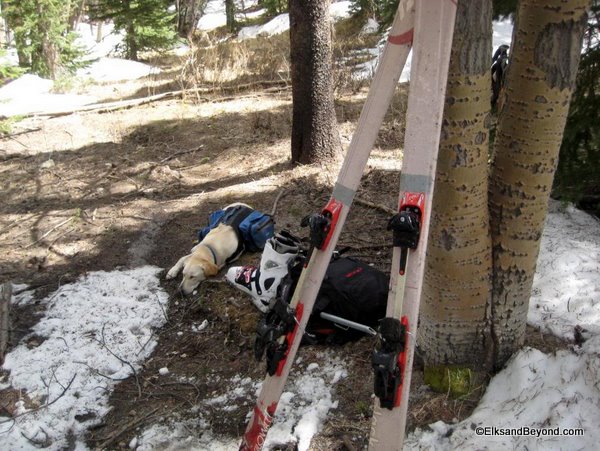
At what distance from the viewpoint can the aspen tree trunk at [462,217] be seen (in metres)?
1.93

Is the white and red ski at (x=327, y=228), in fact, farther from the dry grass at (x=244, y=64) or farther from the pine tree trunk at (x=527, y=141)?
the dry grass at (x=244, y=64)

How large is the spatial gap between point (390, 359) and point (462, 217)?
29.3 inches

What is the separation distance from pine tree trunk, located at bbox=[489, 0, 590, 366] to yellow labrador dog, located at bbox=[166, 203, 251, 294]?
2.22 m

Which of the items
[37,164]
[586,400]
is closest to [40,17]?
[37,164]

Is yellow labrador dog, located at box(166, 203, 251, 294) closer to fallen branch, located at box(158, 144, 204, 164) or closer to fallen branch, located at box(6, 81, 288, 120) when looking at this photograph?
fallen branch, located at box(158, 144, 204, 164)

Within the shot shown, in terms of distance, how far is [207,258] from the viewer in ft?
13.0

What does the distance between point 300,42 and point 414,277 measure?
4.00 m

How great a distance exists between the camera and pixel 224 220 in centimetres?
436

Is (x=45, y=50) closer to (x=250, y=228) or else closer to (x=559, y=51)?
(x=250, y=228)

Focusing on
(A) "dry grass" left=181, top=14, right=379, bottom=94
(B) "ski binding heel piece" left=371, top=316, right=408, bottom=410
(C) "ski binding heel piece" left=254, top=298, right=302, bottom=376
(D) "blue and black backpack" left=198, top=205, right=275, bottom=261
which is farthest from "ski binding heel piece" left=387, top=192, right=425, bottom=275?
(A) "dry grass" left=181, top=14, right=379, bottom=94

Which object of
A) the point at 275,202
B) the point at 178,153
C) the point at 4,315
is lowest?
the point at 4,315

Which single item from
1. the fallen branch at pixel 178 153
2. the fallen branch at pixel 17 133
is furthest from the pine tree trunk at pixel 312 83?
the fallen branch at pixel 17 133

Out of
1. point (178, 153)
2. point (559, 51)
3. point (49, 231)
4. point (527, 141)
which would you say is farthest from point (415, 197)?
point (178, 153)

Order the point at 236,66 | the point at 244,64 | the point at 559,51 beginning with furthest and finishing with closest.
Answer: the point at 244,64 < the point at 236,66 < the point at 559,51
